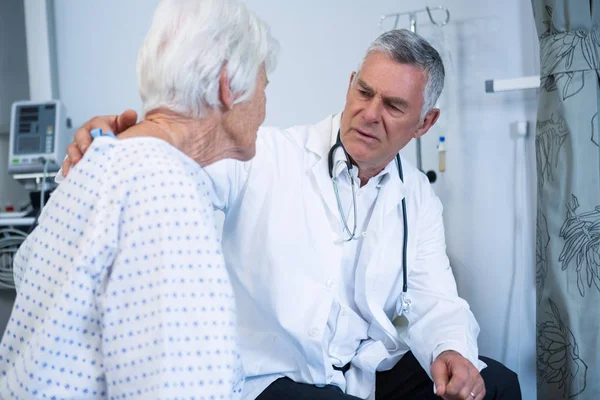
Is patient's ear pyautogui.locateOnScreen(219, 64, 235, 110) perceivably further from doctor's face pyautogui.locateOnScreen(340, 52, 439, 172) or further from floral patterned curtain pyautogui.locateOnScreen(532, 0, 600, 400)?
floral patterned curtain pyautogui.locateOnScreen(532, 0, 600, 400)

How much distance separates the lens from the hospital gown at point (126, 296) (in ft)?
2.37

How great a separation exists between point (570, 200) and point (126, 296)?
4.62 ft

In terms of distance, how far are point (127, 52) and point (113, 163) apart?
194 centimetres

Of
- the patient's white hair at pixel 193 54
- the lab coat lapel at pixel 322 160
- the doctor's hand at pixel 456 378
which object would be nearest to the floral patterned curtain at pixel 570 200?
the doctor's hand at pixel 456 378

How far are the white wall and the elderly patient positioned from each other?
1.46 meters

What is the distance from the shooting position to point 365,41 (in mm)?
2283

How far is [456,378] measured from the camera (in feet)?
4.11

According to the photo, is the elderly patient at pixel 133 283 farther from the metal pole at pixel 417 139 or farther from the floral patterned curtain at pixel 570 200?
the metal pole at pixel 417 139

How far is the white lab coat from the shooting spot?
1.36 meters

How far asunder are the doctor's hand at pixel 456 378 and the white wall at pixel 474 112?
876mm

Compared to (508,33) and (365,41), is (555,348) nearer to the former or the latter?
(508,33)

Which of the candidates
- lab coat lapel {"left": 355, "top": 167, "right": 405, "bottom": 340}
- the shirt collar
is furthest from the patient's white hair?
lab coat lapel {"left": 355, "top": 167, "right": 405, "bottom": 340}

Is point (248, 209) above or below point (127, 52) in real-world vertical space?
below

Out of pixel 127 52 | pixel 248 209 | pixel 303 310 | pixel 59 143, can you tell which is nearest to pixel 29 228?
pixel 59 143
